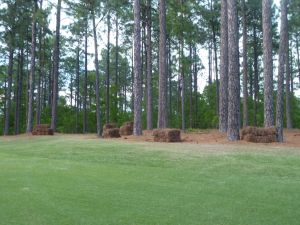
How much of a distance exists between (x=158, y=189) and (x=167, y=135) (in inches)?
412

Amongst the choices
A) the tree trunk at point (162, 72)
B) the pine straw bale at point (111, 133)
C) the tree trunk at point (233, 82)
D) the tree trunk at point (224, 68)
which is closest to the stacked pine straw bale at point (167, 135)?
the tree trunk at point (233, 82)

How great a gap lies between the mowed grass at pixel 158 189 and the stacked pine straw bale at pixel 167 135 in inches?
178

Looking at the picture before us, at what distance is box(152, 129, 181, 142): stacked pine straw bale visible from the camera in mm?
18500

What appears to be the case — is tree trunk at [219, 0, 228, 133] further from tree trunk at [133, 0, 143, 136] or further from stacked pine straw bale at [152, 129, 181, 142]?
stacked pine straw bale at [152, 129, 181, 142]

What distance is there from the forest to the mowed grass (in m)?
6.50

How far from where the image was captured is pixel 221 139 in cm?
1870

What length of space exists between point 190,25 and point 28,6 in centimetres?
1408

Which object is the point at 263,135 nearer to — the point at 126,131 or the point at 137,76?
the point at 137,76

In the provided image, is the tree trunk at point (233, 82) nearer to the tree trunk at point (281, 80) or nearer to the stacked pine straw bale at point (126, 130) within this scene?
the tree trunk at point (281, 80)

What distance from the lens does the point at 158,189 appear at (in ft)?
26.4

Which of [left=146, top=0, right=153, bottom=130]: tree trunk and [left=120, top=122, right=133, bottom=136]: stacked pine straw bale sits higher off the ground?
Result: [left=146, top=0, right=153, bottom=130]: tree trunk

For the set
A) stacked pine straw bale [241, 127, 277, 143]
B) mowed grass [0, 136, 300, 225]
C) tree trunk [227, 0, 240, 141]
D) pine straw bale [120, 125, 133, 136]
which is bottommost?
Result: mowed grass [0, 136, 300, 225]

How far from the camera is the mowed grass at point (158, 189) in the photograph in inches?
235

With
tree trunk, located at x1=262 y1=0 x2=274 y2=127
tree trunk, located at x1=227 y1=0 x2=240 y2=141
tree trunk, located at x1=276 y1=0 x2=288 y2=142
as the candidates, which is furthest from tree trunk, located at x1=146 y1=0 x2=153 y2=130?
tree trunk, located at x1=262 y1=0 x2=274 y2=127
